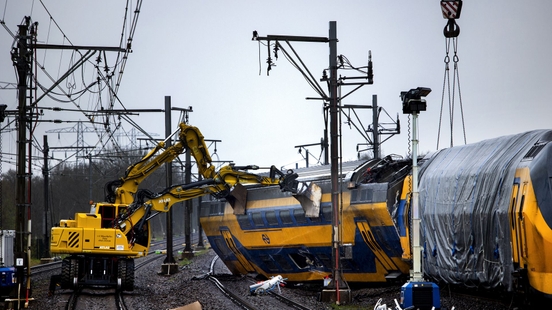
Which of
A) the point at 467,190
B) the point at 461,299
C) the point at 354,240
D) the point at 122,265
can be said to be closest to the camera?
the point at 467,190

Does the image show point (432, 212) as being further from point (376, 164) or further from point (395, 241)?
point (376, 164)

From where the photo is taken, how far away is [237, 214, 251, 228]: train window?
3028cm

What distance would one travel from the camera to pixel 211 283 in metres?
29.9

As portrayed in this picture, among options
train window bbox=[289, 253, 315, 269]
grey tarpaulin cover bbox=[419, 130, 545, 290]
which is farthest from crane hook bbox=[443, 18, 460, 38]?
train window bbox=[289, 253, 315, 269]

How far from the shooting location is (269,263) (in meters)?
29.9

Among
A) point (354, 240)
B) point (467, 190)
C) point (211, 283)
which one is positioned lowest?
point (211, 283)

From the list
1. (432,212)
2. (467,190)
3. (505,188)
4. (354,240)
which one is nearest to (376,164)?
(354,240)

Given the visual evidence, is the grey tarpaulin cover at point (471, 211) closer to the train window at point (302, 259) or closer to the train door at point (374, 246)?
the train door at point (374, 246)

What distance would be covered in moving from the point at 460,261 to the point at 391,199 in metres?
4.22

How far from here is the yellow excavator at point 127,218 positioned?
2830cm

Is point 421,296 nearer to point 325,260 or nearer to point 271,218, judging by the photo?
point 325,260

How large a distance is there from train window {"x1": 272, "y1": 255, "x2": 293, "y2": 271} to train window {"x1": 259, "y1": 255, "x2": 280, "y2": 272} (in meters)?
0.46

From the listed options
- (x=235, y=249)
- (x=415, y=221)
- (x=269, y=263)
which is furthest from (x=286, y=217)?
(x=415, y=221)

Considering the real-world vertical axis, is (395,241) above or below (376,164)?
below
